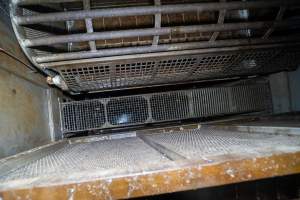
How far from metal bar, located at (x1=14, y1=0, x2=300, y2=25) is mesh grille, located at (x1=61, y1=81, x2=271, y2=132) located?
1.39 meters

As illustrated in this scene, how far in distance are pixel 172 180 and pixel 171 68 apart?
1.29m

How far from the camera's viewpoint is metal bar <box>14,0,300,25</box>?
1.19 m

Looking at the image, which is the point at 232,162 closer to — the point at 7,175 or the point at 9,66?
the point at 7,175

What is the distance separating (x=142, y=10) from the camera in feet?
4.03

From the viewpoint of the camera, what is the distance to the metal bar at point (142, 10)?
1190mm

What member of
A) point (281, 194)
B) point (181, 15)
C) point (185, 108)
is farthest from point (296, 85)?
point (281, 194)

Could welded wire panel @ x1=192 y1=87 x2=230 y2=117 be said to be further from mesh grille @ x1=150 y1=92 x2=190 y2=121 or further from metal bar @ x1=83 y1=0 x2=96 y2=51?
metal bar @ x1=83 y1=0 x2=96 y2=51

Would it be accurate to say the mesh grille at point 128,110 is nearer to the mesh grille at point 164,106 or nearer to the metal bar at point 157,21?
the mesh grille at point 164,106

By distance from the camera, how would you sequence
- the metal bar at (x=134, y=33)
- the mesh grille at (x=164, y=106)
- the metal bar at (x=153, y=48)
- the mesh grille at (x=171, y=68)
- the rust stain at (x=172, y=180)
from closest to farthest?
1. the rust stain at (x=172, y=180)
2. the metal bar at (x=134, y=33)
3. the metal bar at (x=153, y=48)
4. the mesh grille at (x=171, y=68)
5. the mesh grille at (x=164, y=106)

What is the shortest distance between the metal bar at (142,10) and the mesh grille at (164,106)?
1.39 m

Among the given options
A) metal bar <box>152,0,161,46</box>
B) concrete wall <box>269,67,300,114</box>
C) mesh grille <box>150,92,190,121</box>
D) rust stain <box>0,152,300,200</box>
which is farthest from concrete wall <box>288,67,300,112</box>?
rust stain <box>0,152,300,200</box>

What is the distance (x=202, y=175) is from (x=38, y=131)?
1.45 meters

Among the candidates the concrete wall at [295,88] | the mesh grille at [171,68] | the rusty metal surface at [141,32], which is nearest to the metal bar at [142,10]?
the rusty metal surface at [141,32]

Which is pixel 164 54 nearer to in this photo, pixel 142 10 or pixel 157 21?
pixel 157 21
